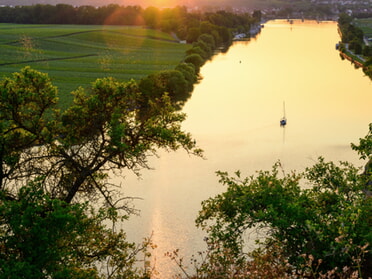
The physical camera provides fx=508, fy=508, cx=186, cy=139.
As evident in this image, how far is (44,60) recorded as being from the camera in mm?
105938

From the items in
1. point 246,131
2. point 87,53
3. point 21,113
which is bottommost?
point 246,131

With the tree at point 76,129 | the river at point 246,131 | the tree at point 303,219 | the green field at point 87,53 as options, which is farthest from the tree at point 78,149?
the green field at point 87,53

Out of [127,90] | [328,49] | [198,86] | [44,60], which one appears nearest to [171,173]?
[127,90]

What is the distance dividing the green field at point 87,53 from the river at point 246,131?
16.2 metres

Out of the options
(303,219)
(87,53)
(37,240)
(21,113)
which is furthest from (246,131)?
(87,53)

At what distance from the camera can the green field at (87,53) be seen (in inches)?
3612

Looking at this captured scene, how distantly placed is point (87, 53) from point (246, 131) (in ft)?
250

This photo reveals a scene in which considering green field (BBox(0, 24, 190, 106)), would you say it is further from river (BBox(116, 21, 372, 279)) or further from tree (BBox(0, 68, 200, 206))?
tree (BBox(0, 68, 200, 206))

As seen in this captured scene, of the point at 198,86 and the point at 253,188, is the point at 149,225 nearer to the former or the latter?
the point at 253,188

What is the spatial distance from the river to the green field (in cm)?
1618

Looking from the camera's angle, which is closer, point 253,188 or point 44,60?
point 253,188

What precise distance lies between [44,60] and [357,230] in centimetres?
9758

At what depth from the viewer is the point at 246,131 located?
56406mm

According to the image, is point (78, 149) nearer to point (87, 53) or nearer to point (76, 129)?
point (76, 129)
